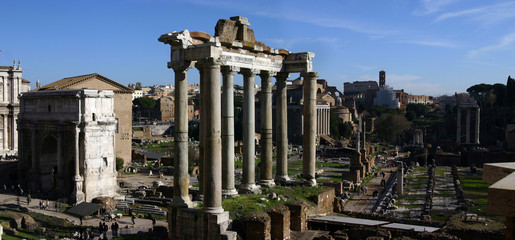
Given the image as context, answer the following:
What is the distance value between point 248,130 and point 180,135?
10.1 feet

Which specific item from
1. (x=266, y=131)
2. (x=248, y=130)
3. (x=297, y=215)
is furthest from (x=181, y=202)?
(x=266, y=131)

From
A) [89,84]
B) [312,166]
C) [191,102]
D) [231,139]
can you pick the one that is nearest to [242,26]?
[231,139]

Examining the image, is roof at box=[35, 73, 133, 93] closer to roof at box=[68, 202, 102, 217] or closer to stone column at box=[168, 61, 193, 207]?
roof at box=[68, 202, 102, 217]

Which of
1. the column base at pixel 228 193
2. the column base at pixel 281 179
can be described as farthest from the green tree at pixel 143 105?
the column base at pixel 228 193

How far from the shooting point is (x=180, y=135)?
1278 centimetres

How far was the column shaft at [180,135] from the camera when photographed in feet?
41.9

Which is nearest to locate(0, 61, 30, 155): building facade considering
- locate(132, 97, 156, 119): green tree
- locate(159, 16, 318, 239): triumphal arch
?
locate(159, 16, 318, 239): triumphal arch

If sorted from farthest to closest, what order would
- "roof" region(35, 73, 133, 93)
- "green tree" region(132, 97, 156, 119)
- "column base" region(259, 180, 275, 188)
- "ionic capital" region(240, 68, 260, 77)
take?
"green tree" region(132, 97, 156, 119)
"roof" region(35, 73, 133, 93)
"column base" region(259, 180, 275, 188)
"ionic capital" region(240, 68, 260, 77)

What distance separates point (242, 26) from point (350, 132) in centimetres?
7310

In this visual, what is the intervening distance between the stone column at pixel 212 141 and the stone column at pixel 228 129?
1125 millimetres

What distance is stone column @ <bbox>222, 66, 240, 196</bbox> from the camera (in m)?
13.6

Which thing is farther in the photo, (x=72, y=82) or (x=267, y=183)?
(x=72, y=82)

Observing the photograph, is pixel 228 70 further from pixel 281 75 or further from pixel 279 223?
pixel 279 223

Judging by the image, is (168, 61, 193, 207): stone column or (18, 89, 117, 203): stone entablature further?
(18, 89, 117, 203): stone entablature
